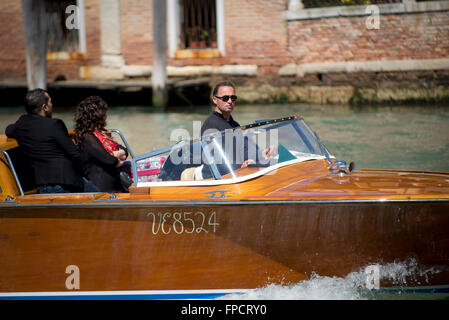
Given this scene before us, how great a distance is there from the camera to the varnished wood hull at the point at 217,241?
396 cm

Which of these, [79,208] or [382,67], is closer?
[79,208]

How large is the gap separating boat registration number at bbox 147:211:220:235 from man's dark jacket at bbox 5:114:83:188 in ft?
2.69

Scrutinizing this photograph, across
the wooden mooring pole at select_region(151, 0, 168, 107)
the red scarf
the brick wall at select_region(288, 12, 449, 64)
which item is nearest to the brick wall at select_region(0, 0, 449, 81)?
the brick wall at select_region(288, 12, 449, 64)

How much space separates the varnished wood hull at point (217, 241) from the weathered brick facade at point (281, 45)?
359 inches

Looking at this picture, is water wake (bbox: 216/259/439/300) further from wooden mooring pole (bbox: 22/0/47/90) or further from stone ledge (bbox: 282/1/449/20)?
stone ledge (bbox: 282/1/449/20)

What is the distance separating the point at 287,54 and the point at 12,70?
23.2ft

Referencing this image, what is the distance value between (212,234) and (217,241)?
59 mm

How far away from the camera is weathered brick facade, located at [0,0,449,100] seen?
12.5 m

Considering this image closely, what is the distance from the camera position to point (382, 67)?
12.8m

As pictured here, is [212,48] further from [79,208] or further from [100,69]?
[79,208]

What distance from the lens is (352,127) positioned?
35.9ft

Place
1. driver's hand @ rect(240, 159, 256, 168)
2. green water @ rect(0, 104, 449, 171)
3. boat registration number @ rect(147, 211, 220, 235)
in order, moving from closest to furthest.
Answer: boat registration number @ rect(147, 211, 220, 235), driver's hand @ rect(240, 159, 256, 168), green water @ rect(0, 104, 449, 171)

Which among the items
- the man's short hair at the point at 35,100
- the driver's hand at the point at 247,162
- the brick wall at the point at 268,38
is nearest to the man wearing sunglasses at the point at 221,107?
the driver's hand at the point at 247,162

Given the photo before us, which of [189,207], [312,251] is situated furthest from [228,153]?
[312,251]
